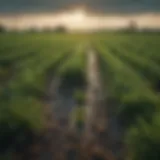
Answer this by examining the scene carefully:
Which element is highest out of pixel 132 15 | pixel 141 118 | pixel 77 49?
pixel 132 15

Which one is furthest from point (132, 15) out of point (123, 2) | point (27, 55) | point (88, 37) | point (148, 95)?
point (27, 55)

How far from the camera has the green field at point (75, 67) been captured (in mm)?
1604

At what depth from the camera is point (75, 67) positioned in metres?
1.73

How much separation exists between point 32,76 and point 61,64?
0.15m

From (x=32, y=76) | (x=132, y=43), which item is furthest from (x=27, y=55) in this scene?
(x=132, y=43)

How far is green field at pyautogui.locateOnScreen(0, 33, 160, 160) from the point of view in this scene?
1604mm

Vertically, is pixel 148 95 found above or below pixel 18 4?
below

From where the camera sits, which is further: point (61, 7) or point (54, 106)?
point (61, 7)

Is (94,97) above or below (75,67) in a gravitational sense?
below

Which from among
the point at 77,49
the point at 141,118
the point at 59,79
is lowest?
the point at 141,118

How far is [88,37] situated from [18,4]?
1.10 feet

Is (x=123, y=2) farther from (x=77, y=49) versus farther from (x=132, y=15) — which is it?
(x=77, y=49)

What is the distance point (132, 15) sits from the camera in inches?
68.8

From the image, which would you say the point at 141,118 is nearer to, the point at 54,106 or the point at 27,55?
the point at 54,106
